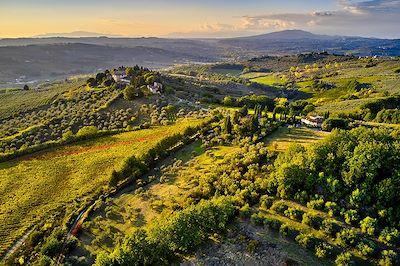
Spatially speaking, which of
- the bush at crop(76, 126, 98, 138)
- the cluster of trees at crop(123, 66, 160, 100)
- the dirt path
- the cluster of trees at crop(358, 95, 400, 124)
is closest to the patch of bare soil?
the dirt path

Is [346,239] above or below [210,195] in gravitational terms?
above

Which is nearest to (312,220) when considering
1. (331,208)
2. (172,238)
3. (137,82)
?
(331,208)

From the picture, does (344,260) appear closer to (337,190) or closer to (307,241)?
(307,241)

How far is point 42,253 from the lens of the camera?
150ft

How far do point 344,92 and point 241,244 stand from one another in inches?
5980

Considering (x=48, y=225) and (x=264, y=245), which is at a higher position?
(x=264, y=245)

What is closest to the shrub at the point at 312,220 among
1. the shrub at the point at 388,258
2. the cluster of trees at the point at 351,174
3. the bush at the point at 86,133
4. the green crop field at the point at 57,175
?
the cluster of trees at the point at 351,174

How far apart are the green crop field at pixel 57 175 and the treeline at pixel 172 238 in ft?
67.4

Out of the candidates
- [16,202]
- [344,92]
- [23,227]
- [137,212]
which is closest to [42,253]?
[23,227]

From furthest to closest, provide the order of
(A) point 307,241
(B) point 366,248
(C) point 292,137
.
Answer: (C) point 292,137, (A) point 307,241, (B) point 366,248

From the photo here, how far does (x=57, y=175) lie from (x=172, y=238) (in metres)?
38.4

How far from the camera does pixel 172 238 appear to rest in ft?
135

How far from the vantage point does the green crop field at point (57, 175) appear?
186ft

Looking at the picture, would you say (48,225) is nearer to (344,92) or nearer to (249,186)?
(249,186)
